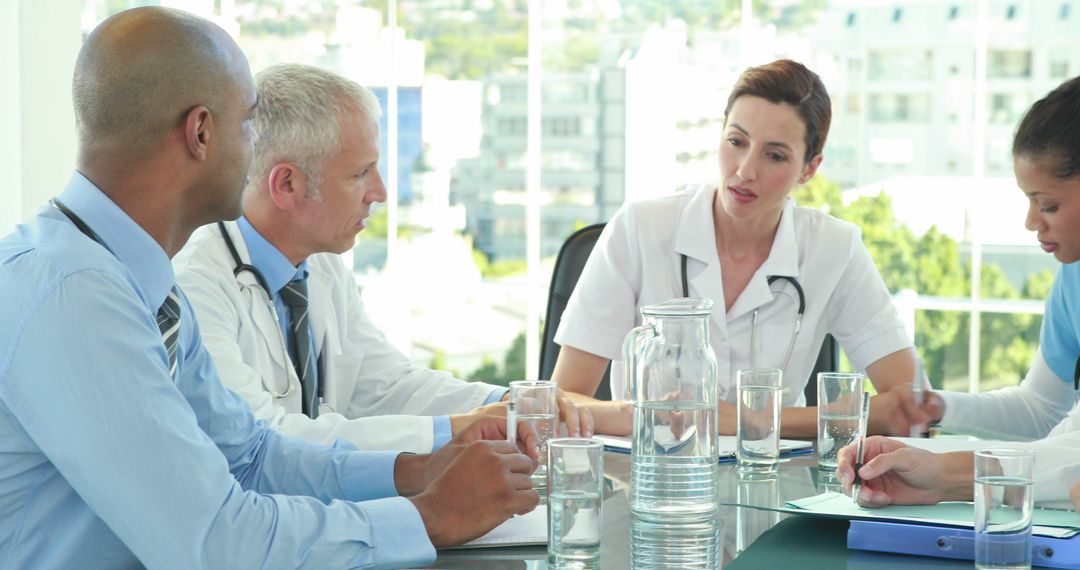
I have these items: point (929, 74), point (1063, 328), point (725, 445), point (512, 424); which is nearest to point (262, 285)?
point (512, 424)

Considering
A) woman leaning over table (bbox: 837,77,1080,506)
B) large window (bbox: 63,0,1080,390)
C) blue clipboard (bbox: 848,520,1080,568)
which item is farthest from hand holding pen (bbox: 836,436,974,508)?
large window (bbox: 63,0,1080,390)

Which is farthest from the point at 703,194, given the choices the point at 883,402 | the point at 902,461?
the point at 902,461

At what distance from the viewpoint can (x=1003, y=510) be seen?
1275 mm

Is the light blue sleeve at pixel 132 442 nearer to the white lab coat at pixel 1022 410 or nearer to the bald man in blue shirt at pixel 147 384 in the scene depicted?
the bald man in blue shirt at pixel 147 384

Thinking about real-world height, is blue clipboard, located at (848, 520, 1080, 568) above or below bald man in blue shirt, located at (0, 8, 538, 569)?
below

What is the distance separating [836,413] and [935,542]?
19.6 inches

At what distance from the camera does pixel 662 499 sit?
1.48 m

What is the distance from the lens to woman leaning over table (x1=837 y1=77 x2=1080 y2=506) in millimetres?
1521

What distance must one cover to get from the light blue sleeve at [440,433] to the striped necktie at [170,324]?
1.67 feet

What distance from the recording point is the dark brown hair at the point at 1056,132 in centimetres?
209

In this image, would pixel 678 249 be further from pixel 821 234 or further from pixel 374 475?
pixel 374 475

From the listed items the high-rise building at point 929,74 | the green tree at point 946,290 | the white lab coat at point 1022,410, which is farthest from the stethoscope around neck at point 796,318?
the high-rise building at point 929,74

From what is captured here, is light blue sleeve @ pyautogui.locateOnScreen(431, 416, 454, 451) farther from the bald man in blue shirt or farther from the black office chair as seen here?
the black office chair

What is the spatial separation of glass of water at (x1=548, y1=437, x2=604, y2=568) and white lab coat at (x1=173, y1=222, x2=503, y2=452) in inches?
22.7
